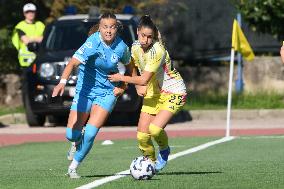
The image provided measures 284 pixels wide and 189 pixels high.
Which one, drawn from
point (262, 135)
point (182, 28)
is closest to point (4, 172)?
point (262, 135)

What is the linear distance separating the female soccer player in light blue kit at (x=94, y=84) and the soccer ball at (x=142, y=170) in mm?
650

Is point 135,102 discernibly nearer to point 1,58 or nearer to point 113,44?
point 1,58

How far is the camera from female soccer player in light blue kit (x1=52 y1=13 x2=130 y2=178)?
502 inches

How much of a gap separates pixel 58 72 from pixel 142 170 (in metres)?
9.92

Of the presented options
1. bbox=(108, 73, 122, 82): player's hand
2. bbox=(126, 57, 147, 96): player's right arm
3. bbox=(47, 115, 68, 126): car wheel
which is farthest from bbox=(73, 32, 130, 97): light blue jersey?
bbox=(47, 115, 68, 126): car wheel

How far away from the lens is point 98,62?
1287 centimetres

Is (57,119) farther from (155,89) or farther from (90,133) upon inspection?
(90,133)

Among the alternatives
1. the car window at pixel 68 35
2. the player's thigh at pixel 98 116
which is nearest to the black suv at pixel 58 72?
the car window at pixel 68 35

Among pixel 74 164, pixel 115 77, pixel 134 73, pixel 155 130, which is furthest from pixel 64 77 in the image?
pixel 155 130

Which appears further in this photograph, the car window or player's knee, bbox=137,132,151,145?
the car window

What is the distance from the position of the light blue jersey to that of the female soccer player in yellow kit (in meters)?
0.20

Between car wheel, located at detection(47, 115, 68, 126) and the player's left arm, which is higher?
the player's left arm

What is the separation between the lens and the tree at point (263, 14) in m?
25.4

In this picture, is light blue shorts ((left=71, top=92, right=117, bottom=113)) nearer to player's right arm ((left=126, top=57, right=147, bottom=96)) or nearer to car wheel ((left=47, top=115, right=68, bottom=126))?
player's right arm ((left=126, top=57, right=147, bottom=96))
